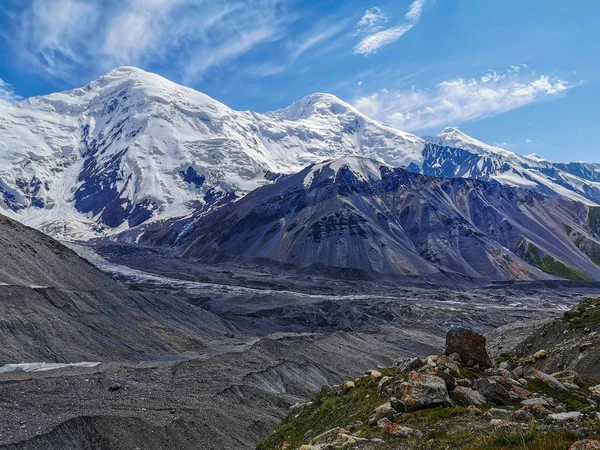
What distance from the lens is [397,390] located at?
1884 centimetres

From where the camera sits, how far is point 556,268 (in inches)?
7525

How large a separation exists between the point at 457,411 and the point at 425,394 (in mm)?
1414

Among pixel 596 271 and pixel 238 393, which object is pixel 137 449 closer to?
pixel 238 393

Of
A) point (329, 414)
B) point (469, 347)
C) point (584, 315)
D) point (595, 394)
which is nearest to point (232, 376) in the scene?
point (329, 414)

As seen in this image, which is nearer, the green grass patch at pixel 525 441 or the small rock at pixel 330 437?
the green grass patch at pixel 525 441

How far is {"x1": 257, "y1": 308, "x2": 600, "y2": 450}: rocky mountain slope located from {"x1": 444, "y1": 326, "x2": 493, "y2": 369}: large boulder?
0.04m

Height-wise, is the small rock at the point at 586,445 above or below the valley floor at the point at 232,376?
above

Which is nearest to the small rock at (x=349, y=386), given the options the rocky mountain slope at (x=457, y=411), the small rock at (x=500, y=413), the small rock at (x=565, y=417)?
the rocky mountain slope at (x=457, y=411)

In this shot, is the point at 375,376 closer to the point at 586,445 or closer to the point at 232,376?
the point at 586,445

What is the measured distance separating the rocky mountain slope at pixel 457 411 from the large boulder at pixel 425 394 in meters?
0.03

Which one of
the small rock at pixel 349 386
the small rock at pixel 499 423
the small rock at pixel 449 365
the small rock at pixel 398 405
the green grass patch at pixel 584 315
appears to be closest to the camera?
the small rock at pixel 499 423

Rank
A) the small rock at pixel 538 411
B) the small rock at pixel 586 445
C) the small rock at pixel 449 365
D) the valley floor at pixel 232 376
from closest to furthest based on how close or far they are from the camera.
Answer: the small rock at pixel 586 445 < the small rock at pixel 538 411 < the small rock at pixel 449 365 < the valley floor at pixel 232 376

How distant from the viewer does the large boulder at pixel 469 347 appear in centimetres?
2008

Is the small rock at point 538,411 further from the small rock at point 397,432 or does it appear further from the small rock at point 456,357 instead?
the small rock at point 456,357
